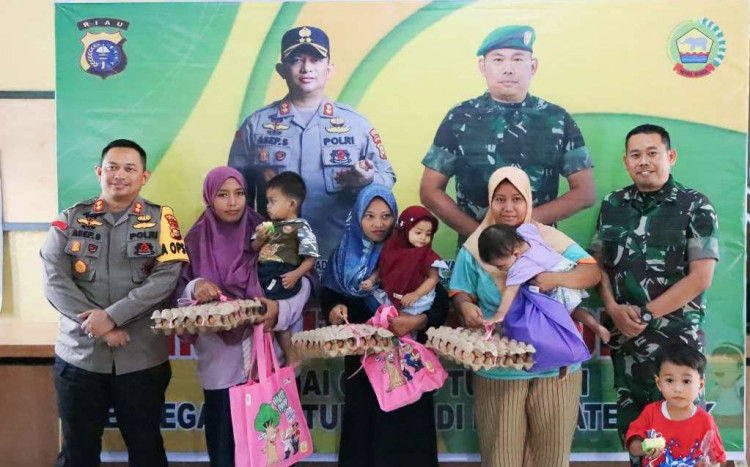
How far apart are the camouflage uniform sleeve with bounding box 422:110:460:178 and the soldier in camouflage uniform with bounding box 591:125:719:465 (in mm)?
824

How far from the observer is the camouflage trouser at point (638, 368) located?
8.84 feet

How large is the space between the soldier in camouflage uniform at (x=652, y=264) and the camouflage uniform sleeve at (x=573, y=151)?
30 centimetres

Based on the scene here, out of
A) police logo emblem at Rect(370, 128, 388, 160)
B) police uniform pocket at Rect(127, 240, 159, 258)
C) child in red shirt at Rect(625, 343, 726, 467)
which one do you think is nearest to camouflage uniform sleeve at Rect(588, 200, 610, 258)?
child in red shirt at Rect(625, 343, 726, 467)

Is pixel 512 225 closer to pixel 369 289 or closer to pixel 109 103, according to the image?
pixel 369 289

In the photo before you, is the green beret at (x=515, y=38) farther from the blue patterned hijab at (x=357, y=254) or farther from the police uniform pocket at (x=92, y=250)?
the police uniform pocket at (x=92, y=250)

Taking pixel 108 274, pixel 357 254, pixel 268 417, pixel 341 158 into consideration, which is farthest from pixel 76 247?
pixel 341 158

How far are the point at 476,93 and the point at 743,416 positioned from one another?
2.17 metres

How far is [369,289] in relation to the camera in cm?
261

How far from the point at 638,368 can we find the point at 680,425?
1.27ft

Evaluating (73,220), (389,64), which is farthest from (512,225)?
(73,220)

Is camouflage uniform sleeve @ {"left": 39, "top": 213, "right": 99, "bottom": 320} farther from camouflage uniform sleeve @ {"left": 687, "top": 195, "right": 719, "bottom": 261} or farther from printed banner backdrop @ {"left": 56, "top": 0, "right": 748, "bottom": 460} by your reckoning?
camouflage uniform sleeve @ {"left": 687, "top": 195, "right": 719, "bottom": 261}

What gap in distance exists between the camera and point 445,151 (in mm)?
3109

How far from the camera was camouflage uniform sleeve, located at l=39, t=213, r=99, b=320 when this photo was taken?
2.53m

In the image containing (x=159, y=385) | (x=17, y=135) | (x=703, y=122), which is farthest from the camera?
(x=17, y=135)
